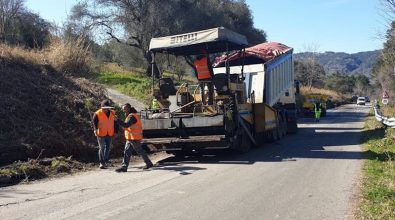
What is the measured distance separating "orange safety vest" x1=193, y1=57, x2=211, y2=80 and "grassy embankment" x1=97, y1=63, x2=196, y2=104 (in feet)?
33.2

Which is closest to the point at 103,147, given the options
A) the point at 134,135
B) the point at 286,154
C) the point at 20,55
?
the point at 134,135

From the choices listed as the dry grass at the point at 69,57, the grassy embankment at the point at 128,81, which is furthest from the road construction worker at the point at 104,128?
the grassy embankment at the point at 128,81

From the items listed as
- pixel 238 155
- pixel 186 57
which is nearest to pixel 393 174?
pixel 238 155

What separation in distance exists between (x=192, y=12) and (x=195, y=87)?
24.1 meters

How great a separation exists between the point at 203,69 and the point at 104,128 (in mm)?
3481

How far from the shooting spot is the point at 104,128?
1162cm

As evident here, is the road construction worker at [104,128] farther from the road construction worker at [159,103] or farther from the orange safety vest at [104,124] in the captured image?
the road construction worker at [159,103]

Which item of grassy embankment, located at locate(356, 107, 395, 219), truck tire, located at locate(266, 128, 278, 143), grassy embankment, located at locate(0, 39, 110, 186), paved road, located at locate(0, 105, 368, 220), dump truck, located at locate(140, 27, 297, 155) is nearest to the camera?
grassy embankment, located at locate(356, 107, 395, 219)

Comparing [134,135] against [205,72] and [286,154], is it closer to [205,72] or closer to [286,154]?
[205,72]

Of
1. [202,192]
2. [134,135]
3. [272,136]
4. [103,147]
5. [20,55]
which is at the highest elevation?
[20,55]

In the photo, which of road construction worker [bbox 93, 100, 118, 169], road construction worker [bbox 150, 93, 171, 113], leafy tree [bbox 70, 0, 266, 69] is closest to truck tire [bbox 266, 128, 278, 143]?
road construction worker [bbox 150, 93, 171, 113]

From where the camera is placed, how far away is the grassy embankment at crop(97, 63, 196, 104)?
2792 centimetres

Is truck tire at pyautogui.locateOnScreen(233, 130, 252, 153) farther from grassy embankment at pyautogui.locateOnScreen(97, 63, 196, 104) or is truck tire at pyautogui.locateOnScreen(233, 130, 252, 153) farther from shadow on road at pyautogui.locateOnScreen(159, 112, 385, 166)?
grassy embankment at pyautogui.locateOnScreen(97, 63, 196, 104)

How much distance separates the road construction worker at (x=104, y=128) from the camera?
1159cm
